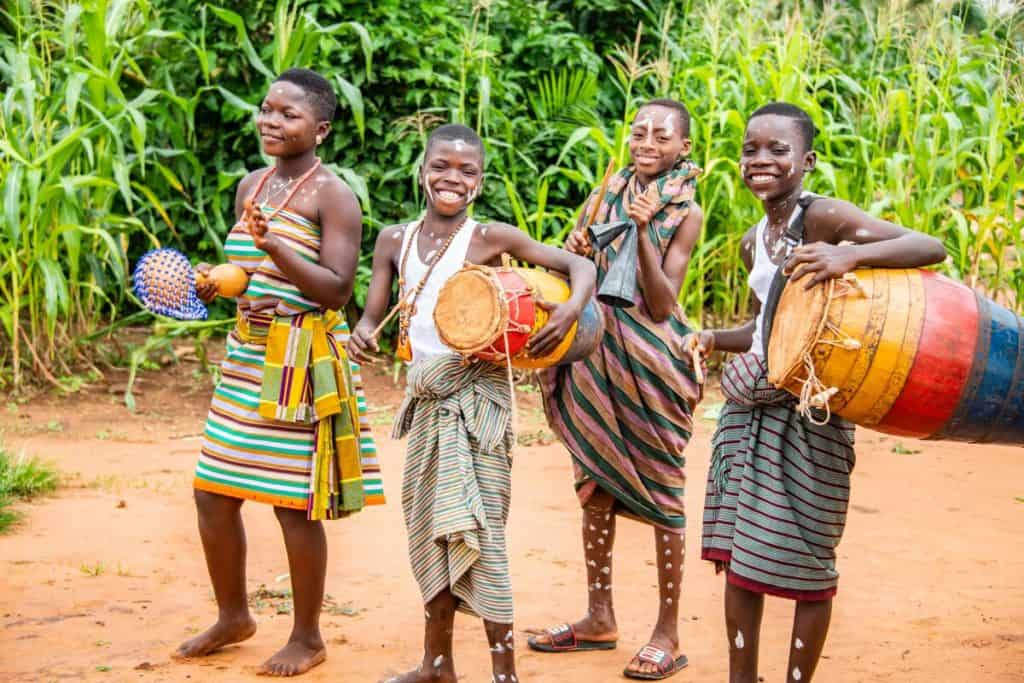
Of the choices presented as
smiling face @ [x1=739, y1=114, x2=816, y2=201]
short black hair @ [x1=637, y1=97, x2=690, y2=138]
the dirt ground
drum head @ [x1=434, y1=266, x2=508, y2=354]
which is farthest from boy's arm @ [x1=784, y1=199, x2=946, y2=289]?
the dirt ground

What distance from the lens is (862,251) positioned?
8.91ft

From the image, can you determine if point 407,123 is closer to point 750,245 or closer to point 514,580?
point 514,580

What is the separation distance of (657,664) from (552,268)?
3.94ft

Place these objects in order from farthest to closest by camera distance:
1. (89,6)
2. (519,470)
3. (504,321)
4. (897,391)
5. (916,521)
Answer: (89,6) → (519,470) → (916,521) → (504,321) → (897,391)

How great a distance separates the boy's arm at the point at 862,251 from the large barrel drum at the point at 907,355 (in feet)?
0.08

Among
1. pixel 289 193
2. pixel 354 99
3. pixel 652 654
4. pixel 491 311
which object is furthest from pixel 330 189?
pixel 354 99

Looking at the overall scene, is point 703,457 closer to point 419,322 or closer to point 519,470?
point 519,470

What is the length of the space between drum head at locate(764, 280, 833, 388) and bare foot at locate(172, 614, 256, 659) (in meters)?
1.79

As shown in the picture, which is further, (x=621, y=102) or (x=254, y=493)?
(x=621, y=102)

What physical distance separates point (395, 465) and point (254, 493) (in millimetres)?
2620

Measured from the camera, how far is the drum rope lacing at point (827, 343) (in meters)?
2.65

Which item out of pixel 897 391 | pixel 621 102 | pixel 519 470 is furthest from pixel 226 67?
pixel 897 391

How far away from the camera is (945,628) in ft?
12.7

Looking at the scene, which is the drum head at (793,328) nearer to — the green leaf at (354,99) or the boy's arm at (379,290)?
the boy's arm at (379,290)
